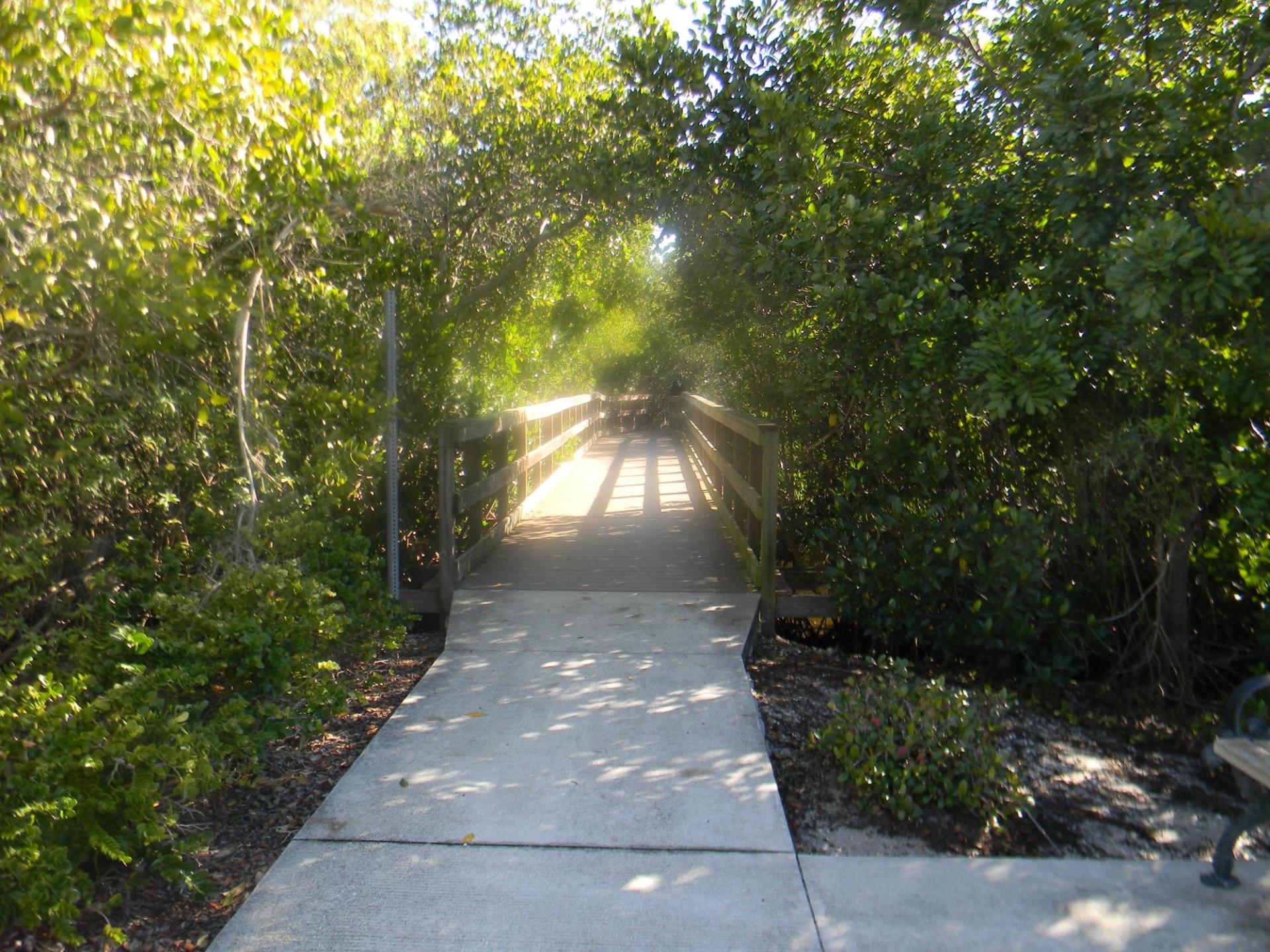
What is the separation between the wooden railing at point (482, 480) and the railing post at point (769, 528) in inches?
74.9

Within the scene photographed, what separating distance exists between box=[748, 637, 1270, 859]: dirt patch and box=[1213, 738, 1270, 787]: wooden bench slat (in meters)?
0.53

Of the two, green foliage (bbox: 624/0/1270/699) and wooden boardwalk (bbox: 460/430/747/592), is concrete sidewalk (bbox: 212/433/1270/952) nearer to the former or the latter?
green foliage (bbox: 624/0/1270/699)

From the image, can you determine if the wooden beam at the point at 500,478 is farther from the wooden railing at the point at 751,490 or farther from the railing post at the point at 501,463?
the wooden railing at the point at 751,490

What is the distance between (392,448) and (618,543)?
109 inches

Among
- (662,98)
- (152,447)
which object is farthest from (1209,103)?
(152,447)

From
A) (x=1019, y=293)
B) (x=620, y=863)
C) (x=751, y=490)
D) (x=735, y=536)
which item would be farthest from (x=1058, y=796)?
(x=735, y=536)

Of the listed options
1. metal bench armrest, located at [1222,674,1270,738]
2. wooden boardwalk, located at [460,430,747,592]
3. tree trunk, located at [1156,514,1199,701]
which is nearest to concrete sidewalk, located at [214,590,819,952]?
wooden boardwalk, located at [460,430,747,592]

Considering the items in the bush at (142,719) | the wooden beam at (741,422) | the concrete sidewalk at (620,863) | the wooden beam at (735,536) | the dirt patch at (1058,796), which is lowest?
the dirt patch at (1058,796)

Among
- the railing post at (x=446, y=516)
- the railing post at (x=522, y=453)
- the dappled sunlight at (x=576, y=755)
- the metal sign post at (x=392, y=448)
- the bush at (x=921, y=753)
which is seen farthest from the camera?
the railing post at (x=522, y=453)

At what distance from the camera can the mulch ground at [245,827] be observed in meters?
3.08

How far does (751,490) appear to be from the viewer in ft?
23.2

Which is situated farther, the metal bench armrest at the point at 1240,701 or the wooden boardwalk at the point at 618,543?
the wooden boardwalk at the point at 618,543

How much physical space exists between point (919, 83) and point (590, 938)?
573 centimetres

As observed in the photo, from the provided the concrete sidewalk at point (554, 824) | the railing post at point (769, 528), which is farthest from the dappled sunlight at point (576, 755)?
the railing post at point (769, 528)
